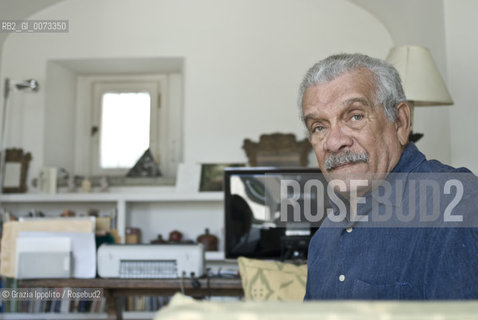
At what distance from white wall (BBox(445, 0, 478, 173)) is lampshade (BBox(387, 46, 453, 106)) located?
0.35 meters

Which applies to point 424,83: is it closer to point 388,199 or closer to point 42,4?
point 388,199

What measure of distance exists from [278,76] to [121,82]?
157 cm

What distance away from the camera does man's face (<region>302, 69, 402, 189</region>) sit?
117 centimetres

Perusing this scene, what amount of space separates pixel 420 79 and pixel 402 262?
1601mm

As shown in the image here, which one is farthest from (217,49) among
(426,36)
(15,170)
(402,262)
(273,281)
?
(402,262)

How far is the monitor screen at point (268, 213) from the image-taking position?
237 cm

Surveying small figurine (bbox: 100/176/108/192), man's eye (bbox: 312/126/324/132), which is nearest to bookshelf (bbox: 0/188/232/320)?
small figurine (bbox: 100/176/108/192)

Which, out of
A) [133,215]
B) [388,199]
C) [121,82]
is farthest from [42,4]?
[388,199]

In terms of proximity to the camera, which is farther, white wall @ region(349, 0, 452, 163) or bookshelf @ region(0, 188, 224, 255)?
bookshelf @ region(0, 188, 224, 255)

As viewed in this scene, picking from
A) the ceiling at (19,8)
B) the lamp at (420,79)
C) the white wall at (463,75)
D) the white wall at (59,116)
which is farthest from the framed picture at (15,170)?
the white wall at (463,75)

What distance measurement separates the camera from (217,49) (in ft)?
14.4

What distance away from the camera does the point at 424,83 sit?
241 centimetres

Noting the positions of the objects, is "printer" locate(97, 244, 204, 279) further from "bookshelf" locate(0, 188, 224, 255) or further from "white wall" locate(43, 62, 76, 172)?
"white wall" locate(43, 62, 76, 172)

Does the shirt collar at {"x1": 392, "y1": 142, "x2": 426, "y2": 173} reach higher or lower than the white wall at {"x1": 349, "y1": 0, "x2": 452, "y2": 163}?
lower
